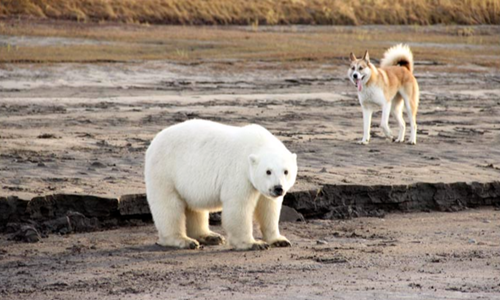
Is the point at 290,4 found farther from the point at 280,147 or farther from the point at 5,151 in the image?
the point at 280,147

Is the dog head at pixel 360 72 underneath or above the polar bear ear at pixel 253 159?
above

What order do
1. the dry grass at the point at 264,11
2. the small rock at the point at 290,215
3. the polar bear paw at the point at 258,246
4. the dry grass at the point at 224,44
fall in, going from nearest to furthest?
the polar bear paw at the point at 258,246, the small rock at the point at 290,215, the dry grass at the point at 224,44, the dry grass at the point at 264,11

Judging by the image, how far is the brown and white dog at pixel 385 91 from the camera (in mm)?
14695

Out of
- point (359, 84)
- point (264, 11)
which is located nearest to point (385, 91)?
point (359, 84)

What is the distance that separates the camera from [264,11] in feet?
130

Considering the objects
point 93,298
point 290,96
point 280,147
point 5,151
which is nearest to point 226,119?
point 290,96

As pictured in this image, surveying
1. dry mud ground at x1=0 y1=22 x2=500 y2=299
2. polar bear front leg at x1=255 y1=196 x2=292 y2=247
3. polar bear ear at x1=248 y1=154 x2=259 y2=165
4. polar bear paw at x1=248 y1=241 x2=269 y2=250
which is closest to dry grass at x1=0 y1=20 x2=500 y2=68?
dry mud ground at x1=0 y1=22 x2=500 y2=299

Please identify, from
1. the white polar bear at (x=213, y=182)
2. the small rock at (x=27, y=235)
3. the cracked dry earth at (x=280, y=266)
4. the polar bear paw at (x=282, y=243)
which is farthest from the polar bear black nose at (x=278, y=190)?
the small rock at (x=27, y=235)

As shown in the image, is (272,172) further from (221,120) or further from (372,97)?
(221,120)

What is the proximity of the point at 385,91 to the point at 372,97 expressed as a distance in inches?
8.0

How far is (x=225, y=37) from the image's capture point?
30828 millimetres

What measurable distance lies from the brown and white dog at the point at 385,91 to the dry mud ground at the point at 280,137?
0.99ft

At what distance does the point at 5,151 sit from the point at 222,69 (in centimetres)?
1154

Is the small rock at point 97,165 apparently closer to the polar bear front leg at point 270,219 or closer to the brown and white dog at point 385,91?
the polar bear front leg at point 270,219
